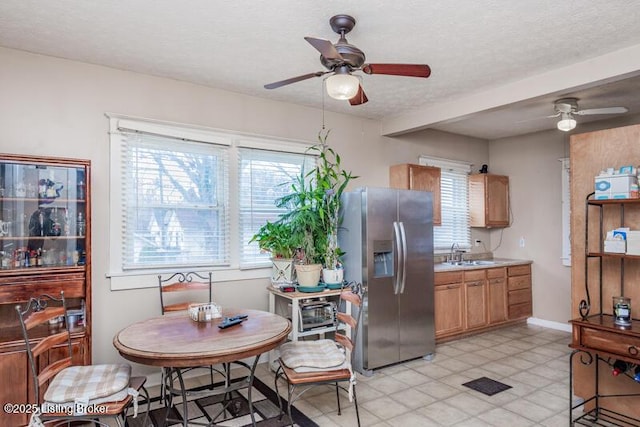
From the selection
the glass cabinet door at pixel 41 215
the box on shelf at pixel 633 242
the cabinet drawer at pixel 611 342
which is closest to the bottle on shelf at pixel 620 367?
the cabinet drawer at pixel 611 342

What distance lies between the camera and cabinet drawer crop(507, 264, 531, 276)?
5.48 m

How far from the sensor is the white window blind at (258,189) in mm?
4062

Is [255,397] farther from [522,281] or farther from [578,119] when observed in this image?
[578,119]

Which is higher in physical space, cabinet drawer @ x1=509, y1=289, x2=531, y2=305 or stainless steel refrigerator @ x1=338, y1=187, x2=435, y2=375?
stainless steel refrigerator @ x1=338, y1=187, x2=435, y2=375

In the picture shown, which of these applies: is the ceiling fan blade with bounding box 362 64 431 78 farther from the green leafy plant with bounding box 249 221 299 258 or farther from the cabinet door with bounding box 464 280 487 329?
the cabinet door with bounding box 464 280 487 329

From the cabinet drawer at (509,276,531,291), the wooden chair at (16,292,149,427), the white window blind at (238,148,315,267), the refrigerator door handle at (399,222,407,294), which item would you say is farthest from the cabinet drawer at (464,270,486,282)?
the wooden chair at (16,292,149,427)

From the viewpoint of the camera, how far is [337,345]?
3018mm

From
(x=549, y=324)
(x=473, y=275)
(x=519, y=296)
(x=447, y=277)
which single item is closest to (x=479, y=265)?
(x=473, y=275)

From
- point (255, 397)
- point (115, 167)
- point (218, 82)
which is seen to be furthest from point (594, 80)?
point (115, 167)

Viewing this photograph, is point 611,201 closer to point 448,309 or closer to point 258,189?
point 448,309

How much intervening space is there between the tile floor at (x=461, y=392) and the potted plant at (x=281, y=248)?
3.12 feet

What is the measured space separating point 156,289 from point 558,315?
518cm

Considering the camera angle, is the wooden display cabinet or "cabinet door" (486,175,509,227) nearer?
the wooden display cabinet

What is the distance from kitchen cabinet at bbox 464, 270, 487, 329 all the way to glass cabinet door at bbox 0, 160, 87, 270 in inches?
164
